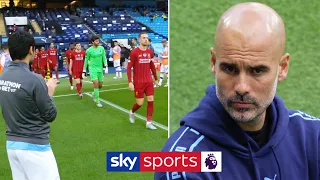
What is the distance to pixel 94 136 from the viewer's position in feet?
26.4

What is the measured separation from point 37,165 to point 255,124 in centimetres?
253

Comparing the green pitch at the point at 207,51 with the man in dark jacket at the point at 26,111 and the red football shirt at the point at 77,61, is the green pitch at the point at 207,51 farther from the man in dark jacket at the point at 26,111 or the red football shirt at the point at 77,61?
the red football shirt at the point at 77,61

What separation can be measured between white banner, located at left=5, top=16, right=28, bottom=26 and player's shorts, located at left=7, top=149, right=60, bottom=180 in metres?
27.9

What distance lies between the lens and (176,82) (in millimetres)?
4605

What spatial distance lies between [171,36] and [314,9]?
141cm

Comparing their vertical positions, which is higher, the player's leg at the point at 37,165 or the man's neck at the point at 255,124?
the man's neck at the point at 255,124

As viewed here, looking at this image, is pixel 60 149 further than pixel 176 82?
Yes

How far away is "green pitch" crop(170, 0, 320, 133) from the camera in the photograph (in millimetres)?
4129

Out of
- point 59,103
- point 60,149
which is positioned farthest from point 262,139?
point 59,103

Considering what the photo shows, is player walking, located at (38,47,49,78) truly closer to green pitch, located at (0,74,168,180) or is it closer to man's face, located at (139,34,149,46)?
green pitch, located at (0,74,168,180)

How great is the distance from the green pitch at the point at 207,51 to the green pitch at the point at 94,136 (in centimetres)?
153

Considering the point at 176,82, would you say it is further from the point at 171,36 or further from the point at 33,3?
the point at 33,3

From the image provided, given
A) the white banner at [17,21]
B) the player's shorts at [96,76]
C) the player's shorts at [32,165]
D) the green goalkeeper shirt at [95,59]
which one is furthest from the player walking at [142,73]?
the white banner at [17,21]

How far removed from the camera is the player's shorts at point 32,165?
346cm
